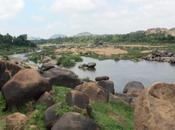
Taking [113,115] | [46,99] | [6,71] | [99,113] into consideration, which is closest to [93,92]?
[113,115]

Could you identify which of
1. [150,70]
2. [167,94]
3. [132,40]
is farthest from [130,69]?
[132,40]

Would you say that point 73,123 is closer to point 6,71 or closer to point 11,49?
point 6,71

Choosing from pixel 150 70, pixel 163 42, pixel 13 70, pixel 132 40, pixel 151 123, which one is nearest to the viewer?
pixel 151 123

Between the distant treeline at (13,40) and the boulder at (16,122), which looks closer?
the boulder at (16,122)

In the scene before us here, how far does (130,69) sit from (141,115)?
5294 cm

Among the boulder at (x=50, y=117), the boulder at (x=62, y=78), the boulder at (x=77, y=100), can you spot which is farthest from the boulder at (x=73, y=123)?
the boulder at (x=62, y=78)

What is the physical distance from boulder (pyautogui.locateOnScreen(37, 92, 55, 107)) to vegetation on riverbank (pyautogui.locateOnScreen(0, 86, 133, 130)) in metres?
0.25

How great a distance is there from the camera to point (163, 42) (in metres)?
113

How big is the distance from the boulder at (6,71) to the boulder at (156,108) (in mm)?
12471

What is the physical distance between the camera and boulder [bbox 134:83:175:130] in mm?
11992

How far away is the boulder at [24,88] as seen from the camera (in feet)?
64.4

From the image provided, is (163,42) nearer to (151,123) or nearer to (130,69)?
(130,69)

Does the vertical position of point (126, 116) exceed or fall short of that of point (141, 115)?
it falls short

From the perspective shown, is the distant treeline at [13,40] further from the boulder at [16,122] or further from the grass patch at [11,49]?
the boulder at [16,122]
